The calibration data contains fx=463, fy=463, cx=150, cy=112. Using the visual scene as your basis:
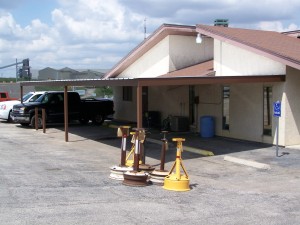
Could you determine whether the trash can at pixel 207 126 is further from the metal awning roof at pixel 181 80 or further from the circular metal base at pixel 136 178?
the circular metal base at pixel 136 178

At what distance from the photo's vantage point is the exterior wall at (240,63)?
15.4 metres

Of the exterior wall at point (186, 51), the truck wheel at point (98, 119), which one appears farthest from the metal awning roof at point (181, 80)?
the truck wheel at point (98, 119)

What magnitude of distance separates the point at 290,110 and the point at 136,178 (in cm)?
742

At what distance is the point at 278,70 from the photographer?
15.2 metres

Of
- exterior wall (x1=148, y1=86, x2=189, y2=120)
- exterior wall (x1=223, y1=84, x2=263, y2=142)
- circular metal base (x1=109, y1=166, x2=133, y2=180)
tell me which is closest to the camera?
circular metal base (x1=109, y1=166, x2=133, y2=180)

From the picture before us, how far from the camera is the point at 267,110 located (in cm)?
1589

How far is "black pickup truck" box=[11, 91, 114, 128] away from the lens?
2297cm

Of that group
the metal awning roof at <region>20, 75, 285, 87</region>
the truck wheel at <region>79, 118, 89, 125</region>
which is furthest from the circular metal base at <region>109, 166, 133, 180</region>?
the truck wheel at <region>79, 118, 89, 125</region>

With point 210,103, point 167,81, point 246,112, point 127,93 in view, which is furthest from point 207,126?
point 127,93

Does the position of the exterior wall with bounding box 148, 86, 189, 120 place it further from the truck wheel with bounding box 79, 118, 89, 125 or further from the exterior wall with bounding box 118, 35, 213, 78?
the truck wheel with bounding box 79, 118, 89, 125

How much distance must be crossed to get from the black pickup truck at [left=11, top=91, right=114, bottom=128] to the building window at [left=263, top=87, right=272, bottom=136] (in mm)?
11281

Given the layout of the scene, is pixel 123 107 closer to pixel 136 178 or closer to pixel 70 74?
pixel 136 178

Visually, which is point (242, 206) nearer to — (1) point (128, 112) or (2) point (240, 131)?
(2) point (240, 131)

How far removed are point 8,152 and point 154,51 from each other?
30.5 ft
